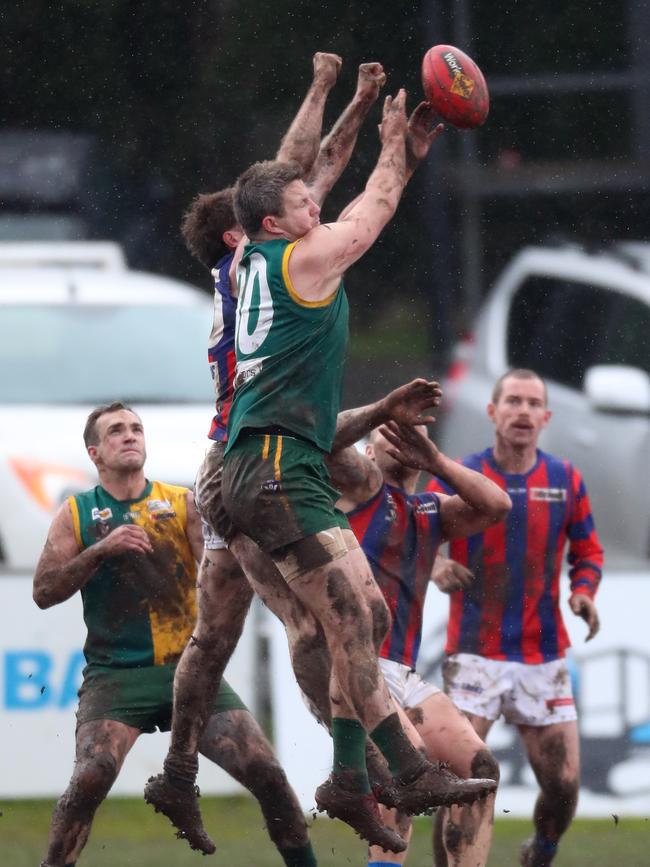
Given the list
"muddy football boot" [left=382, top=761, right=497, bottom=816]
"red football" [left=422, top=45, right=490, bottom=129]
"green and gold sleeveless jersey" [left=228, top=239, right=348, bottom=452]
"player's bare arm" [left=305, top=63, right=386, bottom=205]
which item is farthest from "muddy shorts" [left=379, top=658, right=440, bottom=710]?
"red football" [left=422, top=45, right=490, bottom=129]

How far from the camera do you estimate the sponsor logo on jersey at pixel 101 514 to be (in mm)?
6820

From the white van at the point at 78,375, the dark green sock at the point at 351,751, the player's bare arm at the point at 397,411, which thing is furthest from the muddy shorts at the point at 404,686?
the white van at the point at 78,375

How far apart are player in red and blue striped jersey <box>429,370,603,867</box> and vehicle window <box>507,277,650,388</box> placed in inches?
137

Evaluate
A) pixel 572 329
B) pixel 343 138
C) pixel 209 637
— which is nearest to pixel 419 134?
pixel 343 138

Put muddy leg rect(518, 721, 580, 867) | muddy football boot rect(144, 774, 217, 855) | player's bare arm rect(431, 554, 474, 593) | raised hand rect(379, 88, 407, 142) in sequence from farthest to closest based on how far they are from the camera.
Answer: muddy leg rect(518, 721, 580, 867) < player's bare arm rect(431, 554, 474, 593) < muddy football boot rect(144, 774, 217, 855) < raised hand rect(379, 88, 407, 142)

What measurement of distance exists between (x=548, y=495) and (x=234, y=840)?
7.21 feet

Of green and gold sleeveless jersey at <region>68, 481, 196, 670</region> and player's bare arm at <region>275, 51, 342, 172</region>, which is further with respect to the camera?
green and gold sleeveless jersey at <region>68, 481, 196, 670</region>

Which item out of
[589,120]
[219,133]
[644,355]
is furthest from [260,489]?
[589,120]

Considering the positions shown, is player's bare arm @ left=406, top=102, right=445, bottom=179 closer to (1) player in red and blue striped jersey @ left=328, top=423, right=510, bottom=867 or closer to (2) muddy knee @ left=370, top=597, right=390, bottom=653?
(1) player in red and blue striped jersey @ left=328, top=423, right=510, bottom=867

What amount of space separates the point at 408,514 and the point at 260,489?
3.69 feet

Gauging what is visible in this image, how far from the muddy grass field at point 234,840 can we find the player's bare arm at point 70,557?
184 centimetres

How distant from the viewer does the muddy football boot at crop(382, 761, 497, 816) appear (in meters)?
5.75

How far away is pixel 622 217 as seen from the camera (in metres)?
12.6

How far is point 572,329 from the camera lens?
11.5 m
